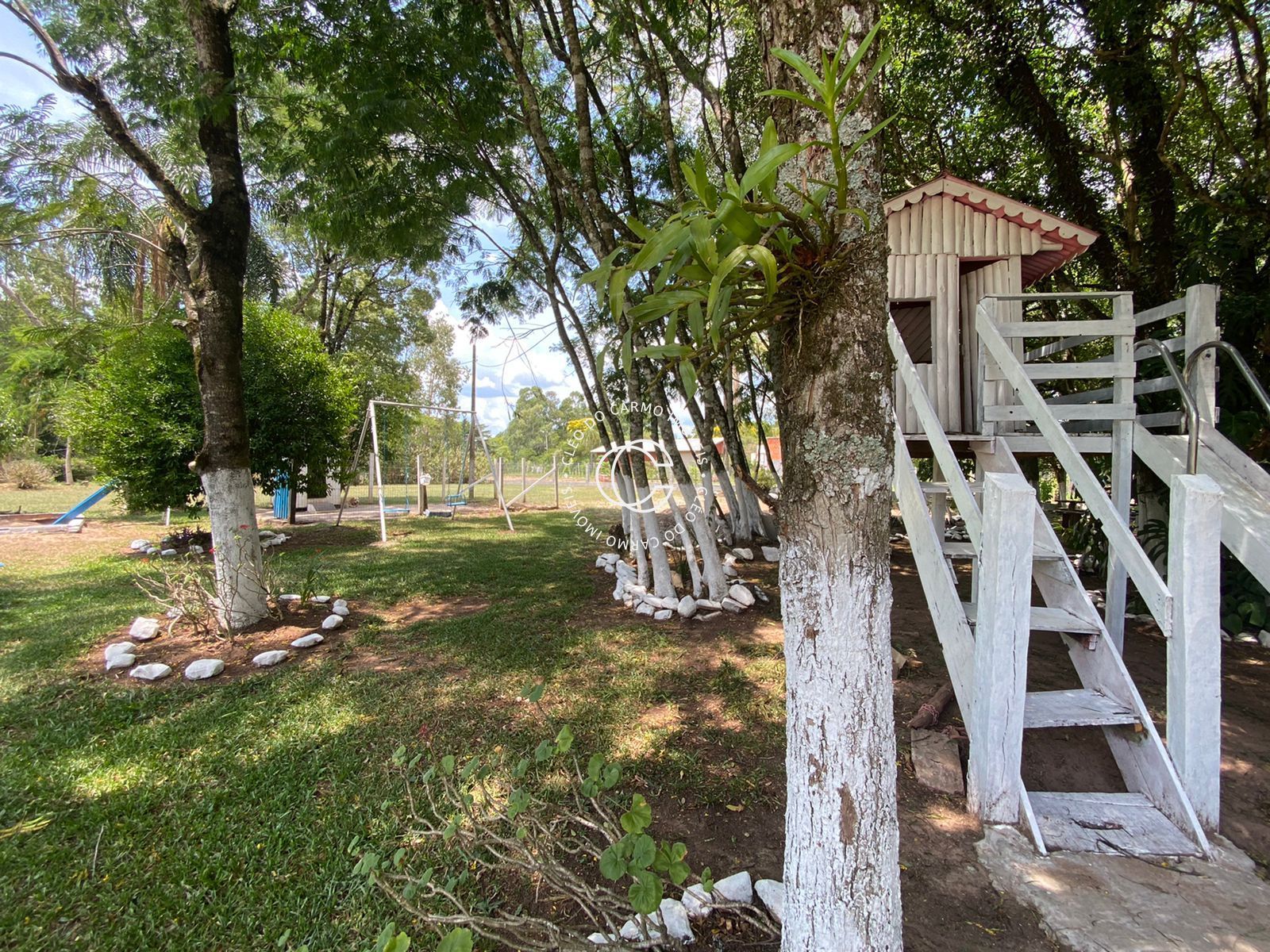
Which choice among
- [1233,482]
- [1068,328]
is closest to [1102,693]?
[1233,482]

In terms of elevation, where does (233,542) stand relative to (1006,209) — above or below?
below

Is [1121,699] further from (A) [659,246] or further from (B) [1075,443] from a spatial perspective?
(A) [659,246]

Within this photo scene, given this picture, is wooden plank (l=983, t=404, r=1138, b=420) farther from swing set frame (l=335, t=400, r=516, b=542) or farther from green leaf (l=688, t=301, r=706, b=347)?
swing set frame (l=335, t=400, r=516, b=542)

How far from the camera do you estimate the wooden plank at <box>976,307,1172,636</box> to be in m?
2.28

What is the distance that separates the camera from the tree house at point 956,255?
13.9ft

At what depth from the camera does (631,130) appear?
22.3ft

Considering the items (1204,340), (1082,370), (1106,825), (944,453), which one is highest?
(1204,340)

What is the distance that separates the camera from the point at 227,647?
4285mm

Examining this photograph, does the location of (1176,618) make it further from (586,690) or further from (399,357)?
(399,357)

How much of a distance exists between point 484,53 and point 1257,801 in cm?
734

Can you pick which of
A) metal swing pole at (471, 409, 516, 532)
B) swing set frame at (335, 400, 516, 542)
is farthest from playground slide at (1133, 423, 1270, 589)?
metal swing pole at (471, 409, 516, 532)

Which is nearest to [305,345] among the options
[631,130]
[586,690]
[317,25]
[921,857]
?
[317,25]

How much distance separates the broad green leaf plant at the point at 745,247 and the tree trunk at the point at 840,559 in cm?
9

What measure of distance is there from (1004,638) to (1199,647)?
0.81 m
